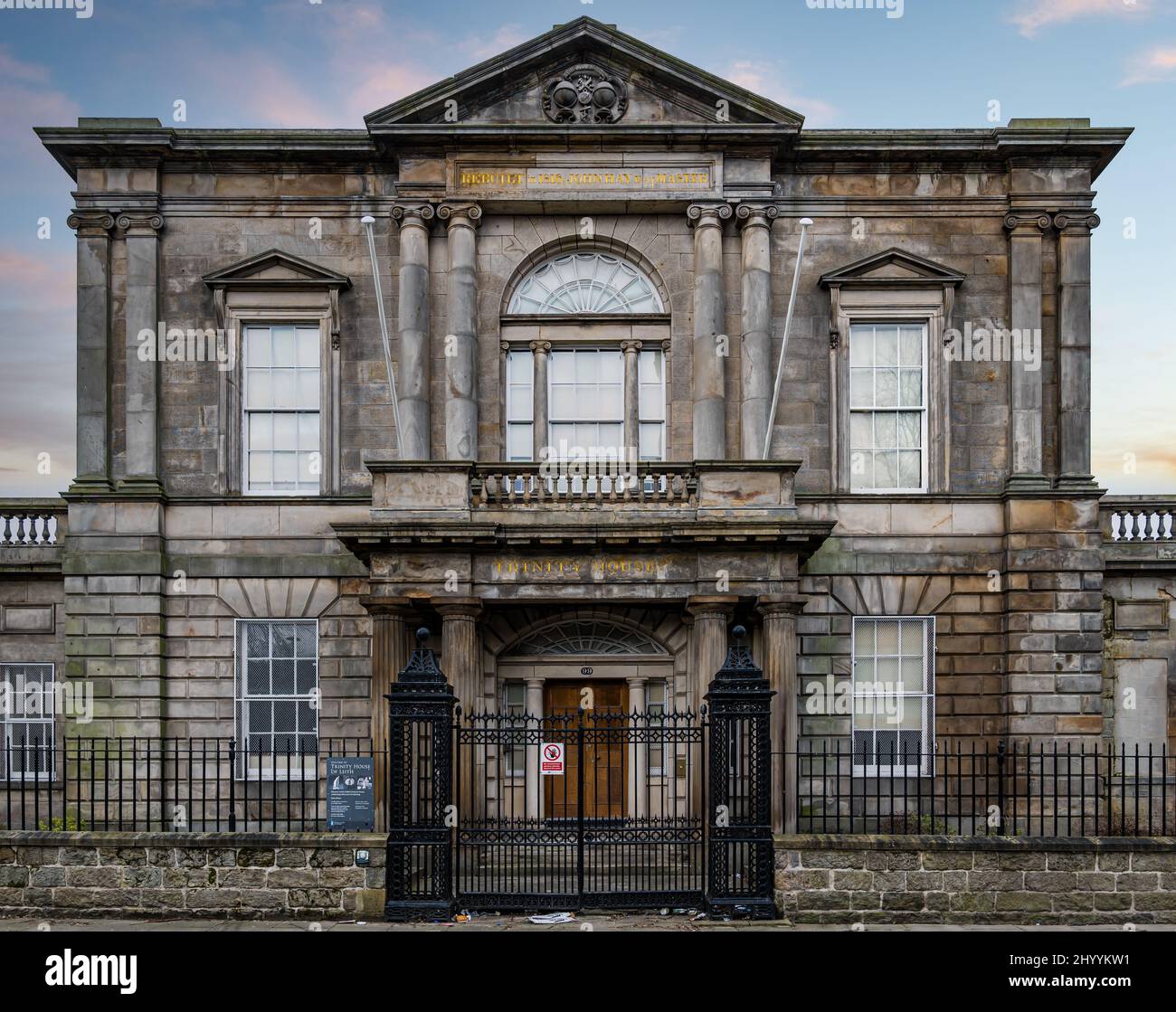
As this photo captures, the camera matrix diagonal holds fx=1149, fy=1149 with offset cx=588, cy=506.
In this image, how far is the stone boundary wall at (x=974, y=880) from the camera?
13.5 meters

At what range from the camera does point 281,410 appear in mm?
20391

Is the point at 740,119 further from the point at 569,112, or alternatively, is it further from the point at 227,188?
the point at 227,188

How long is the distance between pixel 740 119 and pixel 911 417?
6035 mm

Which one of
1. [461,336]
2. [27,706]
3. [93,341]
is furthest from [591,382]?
[27,706]

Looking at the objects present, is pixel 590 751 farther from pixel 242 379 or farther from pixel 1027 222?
pixel 1027 222

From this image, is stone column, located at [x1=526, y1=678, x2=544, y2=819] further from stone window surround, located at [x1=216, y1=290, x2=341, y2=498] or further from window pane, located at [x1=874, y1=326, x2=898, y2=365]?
window pane, located at [x1=874, y1=326, x2=898, y2=365]

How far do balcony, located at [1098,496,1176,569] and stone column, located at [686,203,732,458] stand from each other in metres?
7.23

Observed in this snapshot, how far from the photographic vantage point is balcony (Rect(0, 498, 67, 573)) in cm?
2050

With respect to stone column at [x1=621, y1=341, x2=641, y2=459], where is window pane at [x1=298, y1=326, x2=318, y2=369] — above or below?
above

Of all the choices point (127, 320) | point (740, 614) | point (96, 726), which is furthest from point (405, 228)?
point (96, 726)

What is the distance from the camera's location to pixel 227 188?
67.2 feet

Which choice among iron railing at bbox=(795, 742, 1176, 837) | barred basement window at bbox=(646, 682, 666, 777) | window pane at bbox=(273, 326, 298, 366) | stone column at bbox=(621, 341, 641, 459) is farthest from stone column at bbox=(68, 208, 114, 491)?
iron railing at bbox=(795, 742, 1176, 837)

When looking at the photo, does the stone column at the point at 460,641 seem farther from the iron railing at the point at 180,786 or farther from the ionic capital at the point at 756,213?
the ionic capital at the point at 756,213

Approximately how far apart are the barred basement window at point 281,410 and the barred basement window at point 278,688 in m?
2.49
